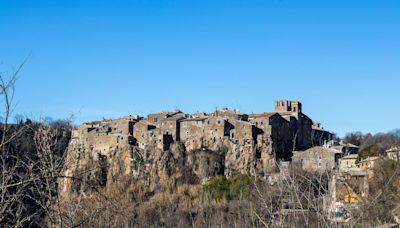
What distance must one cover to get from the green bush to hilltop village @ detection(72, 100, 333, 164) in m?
3.19

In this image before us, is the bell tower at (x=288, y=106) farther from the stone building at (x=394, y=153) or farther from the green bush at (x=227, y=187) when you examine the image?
the stone building at (x=394, y=153)

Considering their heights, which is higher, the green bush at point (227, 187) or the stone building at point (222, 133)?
the stone building at point (222, 133)

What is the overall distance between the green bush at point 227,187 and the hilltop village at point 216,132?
319 cm

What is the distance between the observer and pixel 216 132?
128ft

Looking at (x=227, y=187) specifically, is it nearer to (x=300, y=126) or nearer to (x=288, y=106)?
(x=300, y=126)

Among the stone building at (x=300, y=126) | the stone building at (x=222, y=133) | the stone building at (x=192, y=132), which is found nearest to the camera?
the stone building at (x=222, y=133)

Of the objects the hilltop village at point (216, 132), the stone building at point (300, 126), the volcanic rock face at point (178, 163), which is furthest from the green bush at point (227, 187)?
the stone building at point (300, 126)

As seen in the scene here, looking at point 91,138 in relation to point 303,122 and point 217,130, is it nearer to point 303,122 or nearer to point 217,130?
point 217,130

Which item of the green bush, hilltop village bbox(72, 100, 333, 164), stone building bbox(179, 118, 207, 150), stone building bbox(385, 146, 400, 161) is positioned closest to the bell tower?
hilltop village bbox(72, 100, 333, 164)

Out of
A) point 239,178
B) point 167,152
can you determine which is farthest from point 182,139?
point 239,178

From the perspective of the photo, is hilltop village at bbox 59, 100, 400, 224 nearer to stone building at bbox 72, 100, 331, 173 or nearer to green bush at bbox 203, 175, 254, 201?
stone building at bbox 72, 100, 331, 173

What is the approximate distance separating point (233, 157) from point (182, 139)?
4.22 meters

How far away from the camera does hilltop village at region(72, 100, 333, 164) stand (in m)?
37.9

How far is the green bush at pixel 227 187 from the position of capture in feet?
108
